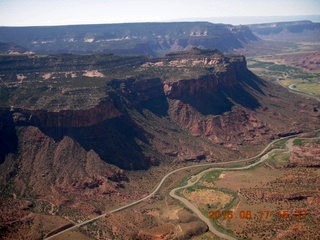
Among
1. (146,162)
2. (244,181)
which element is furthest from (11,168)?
(244,181)

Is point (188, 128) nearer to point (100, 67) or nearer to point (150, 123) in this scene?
point (150, 123)

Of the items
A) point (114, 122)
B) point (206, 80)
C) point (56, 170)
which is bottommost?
point (56, 170)

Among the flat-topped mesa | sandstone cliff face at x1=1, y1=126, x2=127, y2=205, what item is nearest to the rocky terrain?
sandstone cliff face at x1=1, y1=126, x2=127, y2=205

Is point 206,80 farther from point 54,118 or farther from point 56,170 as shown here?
point 56,170

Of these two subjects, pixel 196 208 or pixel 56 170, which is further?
pixel 56 170

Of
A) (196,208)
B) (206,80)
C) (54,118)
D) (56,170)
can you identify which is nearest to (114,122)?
(54,118)
